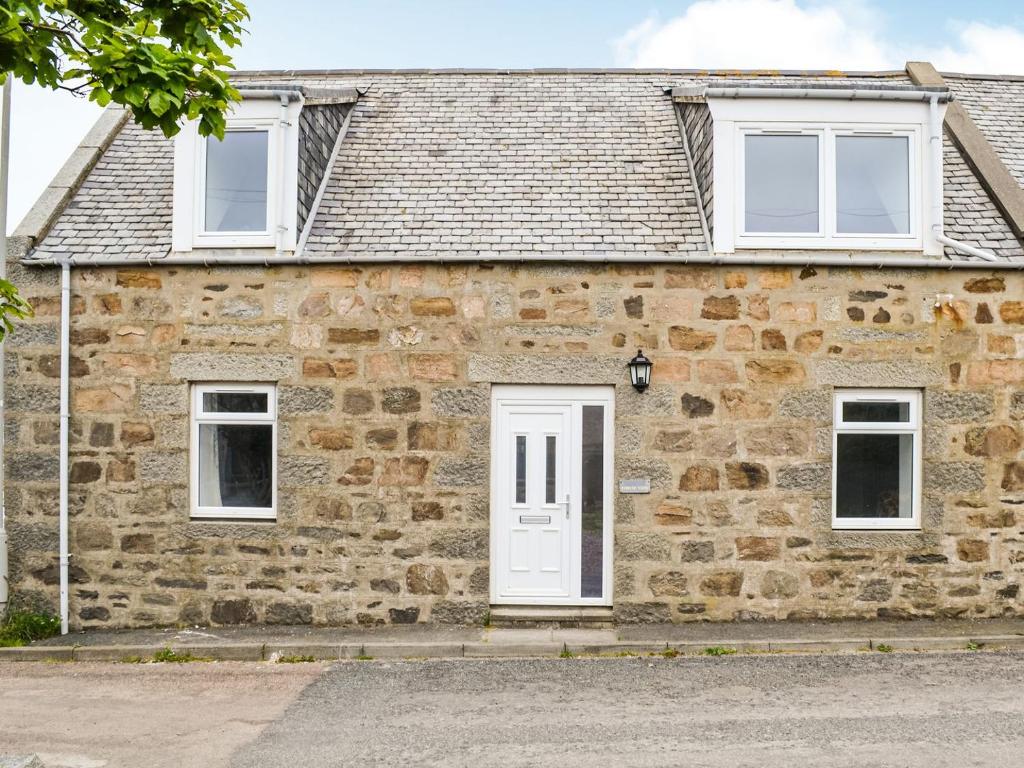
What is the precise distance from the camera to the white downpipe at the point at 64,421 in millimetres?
8633

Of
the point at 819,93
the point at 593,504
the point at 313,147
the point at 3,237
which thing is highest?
the point at 819,93

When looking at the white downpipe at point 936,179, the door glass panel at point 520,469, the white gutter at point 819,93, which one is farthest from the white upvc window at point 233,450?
the white downpipe at point 936,179

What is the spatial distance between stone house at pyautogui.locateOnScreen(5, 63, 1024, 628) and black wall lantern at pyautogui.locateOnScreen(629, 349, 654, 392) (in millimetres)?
114

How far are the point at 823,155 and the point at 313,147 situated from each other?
5.62 m

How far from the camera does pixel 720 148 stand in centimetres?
892

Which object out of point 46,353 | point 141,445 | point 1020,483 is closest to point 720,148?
point 1020,483

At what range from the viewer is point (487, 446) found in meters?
8.70

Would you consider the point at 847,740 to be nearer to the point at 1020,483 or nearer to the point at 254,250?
the point at 1020,483

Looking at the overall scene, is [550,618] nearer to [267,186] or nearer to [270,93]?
[267,186]

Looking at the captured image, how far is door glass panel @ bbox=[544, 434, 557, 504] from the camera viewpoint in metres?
8.89

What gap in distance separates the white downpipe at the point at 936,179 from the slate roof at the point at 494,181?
0.27 metres

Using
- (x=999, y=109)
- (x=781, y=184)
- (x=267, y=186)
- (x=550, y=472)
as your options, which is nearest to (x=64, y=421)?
(x=267, y=186)

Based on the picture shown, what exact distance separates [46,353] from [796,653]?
806cm

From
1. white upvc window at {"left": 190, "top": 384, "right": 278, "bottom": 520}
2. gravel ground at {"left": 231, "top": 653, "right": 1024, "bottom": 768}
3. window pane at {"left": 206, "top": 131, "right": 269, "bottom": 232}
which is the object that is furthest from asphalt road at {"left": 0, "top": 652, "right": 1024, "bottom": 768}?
window pane at {"left": 206, "top": 131, "right": 269, "bottom": 232}
